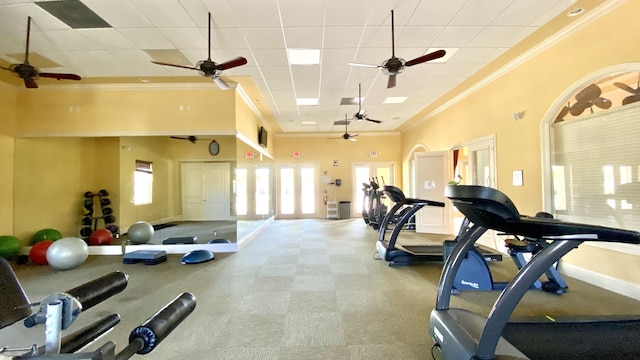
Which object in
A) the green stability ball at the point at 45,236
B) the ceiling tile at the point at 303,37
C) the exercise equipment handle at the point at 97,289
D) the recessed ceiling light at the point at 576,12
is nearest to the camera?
the exercise equipment handle at the point at 97,289

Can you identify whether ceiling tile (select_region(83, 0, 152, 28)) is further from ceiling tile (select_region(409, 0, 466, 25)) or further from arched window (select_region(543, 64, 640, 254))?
arched window (select_region(543, 64, 640, 254))

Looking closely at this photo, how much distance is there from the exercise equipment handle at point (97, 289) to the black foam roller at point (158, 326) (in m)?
0.35

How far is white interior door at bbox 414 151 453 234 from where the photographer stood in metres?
7.48

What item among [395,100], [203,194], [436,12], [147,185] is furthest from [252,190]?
[436,12]

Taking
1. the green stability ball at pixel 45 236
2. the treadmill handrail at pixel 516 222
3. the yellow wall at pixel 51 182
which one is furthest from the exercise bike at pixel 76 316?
the yellow wall at pixel 51 182

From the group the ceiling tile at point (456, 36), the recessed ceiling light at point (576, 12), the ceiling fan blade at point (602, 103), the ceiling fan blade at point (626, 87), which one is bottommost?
the ceiling fan blade at point (602, 103)

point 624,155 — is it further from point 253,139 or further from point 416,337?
point 253,139

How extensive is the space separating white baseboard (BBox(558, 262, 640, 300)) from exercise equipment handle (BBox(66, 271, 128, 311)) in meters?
4.98

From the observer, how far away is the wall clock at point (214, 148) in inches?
272

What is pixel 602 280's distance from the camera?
3549 millimetres

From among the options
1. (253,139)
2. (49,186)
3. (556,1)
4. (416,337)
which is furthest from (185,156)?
(556,1)

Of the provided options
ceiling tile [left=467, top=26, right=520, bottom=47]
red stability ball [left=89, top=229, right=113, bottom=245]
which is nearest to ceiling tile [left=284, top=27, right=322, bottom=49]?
ceiling tile [left=467, top=26, right=520, bottom=47]

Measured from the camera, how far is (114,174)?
7.38 meters

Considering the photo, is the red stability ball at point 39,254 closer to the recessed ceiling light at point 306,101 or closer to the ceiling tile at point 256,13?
the ceiling tile at point 256,13
